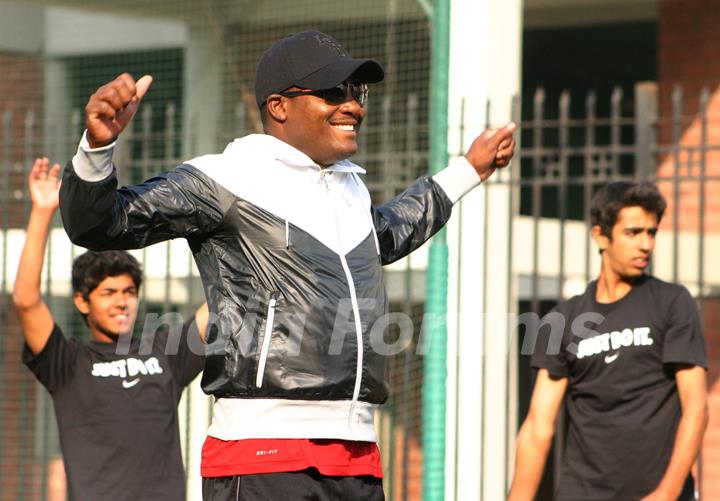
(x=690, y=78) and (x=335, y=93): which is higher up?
(x=690, y=78)

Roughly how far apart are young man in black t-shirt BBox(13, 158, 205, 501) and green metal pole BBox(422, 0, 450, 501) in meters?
1.72

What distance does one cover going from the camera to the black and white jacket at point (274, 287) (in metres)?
3.06

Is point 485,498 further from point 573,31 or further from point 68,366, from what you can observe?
point 573,31

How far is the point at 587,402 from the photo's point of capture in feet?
15.5

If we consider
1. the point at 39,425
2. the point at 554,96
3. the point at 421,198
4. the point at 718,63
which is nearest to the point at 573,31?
the point at 554,96

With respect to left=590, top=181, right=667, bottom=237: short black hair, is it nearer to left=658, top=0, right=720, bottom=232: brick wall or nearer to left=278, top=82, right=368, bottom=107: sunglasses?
left=278, top=82, right=368, bottom=107: sunglasses

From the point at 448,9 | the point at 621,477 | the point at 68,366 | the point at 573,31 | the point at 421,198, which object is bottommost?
the point at 621,477

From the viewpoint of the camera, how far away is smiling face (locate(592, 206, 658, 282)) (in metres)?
4.72

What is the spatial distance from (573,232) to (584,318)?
12.6ft

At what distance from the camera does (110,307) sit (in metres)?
4.89

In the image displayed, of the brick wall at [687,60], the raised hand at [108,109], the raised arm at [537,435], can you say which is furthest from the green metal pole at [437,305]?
the brick wall at [687,60]

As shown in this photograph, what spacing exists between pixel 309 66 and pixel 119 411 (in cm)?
198

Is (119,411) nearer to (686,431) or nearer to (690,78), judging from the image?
(686,431)

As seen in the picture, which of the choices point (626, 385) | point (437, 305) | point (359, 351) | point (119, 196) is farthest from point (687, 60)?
point (119, 196)
